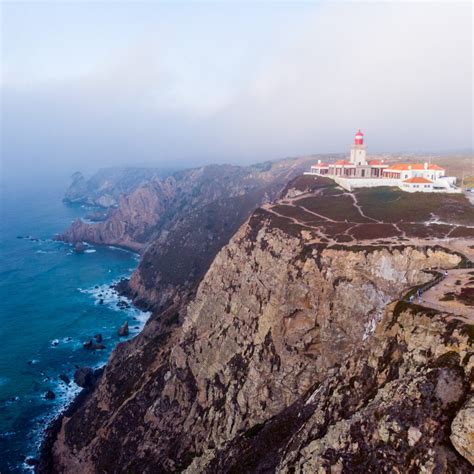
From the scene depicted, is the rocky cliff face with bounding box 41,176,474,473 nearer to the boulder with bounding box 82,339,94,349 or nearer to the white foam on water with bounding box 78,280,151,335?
the boulder with bounding box 82,339,94,349

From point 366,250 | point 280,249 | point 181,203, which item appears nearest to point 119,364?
point 280,249

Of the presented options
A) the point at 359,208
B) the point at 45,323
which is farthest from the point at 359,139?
the point at 45,323

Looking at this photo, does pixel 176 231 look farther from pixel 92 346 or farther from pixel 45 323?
pixel 92 346

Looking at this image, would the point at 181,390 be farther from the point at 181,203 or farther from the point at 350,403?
the point at 181,203

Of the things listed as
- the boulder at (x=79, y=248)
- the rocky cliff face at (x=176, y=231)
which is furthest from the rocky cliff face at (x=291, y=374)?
the boulder at (x=79, y=248)

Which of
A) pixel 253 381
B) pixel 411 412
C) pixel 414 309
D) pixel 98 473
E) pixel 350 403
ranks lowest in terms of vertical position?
pixel 98 473

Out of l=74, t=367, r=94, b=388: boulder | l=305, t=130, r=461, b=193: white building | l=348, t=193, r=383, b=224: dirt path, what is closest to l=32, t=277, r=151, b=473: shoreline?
l=74, t=367, r=94, b=388: boulder
